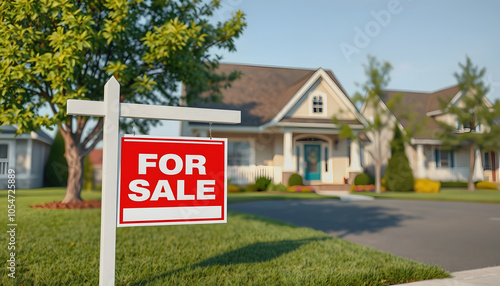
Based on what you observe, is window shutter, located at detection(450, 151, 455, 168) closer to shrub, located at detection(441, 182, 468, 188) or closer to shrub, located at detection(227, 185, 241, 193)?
shrub, located at detection(441, 182, 468, 188)

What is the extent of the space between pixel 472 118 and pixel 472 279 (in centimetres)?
2340

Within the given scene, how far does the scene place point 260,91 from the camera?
22.5 m

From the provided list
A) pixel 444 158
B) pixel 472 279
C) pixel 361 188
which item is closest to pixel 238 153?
pixel 361 188

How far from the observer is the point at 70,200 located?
11953 millimetres

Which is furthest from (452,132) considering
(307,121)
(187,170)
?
(187,170)

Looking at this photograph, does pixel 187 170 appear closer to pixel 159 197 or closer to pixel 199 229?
pixel 159 197

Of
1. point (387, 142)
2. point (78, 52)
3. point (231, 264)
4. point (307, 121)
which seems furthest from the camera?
point (387, 142)

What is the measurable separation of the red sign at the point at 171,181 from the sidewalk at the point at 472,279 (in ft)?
9.40

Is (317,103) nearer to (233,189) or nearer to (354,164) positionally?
(354,164)

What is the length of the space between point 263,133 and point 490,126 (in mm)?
15230

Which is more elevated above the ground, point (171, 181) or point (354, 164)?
point (354, 164)

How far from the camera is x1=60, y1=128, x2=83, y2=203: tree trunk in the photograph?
1209cm

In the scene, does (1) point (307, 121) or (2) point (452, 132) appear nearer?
(1) point (307, 121)

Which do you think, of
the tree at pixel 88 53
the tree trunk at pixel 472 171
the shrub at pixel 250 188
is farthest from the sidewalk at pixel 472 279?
the tree trunk at pixel 472 171
